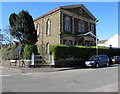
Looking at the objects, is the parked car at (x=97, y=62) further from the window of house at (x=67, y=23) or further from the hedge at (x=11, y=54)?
the hedge at (x=11, y=54)

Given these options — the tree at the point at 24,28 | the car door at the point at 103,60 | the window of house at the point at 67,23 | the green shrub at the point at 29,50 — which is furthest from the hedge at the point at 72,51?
the window of house at the point at 67,23

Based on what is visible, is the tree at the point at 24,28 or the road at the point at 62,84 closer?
the road at the point at 62,84

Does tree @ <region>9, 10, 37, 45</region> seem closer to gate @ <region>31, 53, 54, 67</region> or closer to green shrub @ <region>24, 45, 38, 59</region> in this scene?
green shrub @ <region>24, 45, 38, 59</region>

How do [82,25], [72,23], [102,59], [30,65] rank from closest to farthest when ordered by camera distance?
[30,65], [102,59], [72,23], [82,25]

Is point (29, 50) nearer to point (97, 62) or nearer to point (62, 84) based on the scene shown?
point (97, 62)

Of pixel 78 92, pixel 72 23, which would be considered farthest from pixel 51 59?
pixel 78 92

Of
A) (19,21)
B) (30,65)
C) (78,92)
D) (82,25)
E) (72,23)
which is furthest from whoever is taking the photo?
(82,25)

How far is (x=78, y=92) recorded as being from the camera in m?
5.92

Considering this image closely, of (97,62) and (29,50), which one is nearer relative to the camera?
(97,62)

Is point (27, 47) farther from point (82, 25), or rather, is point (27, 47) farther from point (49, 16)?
point (82, 25)

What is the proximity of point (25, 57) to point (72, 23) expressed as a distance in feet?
38.0

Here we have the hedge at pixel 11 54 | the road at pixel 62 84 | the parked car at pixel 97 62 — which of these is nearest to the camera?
the road at pixel 62 84

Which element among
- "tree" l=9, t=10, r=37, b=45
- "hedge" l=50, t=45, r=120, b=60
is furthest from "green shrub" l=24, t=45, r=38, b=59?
"hedge" l=50, t=45, r=120, b=60

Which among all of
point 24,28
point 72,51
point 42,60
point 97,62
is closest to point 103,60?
point 97,62
